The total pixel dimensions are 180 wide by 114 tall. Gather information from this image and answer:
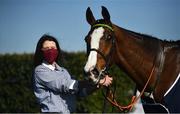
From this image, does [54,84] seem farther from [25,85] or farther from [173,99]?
[25,85]

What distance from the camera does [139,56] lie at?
17.9 ft

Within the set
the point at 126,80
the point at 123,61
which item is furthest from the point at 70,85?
the point at 126,80

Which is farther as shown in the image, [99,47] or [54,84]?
[99,47]

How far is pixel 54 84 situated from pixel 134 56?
926 mm

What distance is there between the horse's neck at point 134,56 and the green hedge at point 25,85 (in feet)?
22.3

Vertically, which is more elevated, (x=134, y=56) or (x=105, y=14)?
(x=105, y=14)

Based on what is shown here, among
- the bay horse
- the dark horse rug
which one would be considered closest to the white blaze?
the bay horse

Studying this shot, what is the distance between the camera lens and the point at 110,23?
17.6 ft

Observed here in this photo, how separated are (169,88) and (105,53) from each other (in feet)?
2.42

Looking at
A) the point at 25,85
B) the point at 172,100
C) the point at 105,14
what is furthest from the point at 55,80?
the point at 25,85

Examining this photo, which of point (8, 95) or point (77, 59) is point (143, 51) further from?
point (8, 95)

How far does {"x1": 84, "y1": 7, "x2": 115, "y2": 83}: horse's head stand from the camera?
5.06 m

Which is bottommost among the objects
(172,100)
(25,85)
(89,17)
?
A: (25,85)

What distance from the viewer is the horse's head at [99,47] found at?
5.06 meters
